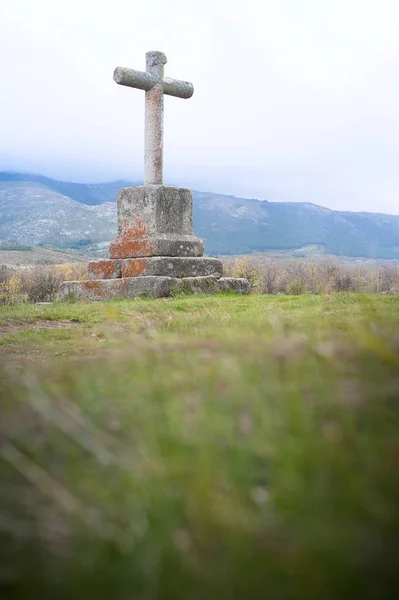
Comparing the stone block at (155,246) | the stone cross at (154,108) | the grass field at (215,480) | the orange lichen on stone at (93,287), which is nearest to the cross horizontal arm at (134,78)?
the stone cross at (154,108)

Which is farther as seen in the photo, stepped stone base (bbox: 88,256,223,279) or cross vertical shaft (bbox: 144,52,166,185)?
cross vertical shaft (bbox: 144,52,166,185)

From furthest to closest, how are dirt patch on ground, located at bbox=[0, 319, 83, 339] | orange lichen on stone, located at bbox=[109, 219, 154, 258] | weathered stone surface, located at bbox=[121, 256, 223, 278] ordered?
orange lichen on stone, located at bbox=[109, 219, 154, 258]
weathered stone surface, located at bbox=[121, 256, 223, 278]
dirt patch on ground, located at bbox=[0, 319, 83, 339]

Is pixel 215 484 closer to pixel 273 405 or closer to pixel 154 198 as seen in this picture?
pixel 273 405

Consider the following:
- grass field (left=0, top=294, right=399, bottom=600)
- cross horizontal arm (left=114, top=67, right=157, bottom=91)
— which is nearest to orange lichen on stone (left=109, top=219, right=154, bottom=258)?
cross horizontal arm (left=114, top=67, right=157, bottom=91)

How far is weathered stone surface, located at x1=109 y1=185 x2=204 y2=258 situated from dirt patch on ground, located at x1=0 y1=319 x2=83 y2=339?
366 centimetres

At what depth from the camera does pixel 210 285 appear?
1114 cm

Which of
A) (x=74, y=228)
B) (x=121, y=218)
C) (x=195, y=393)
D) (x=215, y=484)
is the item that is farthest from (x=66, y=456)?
(x=74, y=228)

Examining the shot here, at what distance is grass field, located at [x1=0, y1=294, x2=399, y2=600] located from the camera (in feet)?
2.85

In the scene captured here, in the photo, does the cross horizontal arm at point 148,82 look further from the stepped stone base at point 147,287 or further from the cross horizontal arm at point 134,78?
the stepped stone base at point 147,287

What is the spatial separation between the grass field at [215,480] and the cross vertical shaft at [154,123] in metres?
11.0

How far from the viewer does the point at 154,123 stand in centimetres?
1225

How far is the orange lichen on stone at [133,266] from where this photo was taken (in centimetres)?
1097

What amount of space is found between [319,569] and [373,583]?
68 mm

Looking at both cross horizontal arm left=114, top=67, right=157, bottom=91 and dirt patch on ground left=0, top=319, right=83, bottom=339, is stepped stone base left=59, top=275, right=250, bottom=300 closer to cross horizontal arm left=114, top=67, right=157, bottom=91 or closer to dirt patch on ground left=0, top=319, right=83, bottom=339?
dirt patch on ground left=0, top=319, right=83, bottom=339
